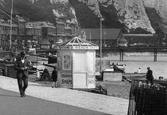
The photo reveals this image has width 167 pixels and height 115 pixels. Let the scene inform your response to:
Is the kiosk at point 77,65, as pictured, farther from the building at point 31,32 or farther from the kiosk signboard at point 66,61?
the building at point 31,32

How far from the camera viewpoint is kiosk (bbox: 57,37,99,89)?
1591 centimetres

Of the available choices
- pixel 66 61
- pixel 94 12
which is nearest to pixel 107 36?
pixel 94 12

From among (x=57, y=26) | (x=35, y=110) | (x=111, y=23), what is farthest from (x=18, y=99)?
(x=111, y=23)

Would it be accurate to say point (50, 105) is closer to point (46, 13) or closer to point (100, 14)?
point (46, 13)

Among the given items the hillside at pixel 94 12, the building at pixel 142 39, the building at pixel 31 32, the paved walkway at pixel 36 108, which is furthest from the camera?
the building at pixel 142 39

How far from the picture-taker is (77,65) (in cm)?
1599

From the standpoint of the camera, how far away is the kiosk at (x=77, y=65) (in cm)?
1591

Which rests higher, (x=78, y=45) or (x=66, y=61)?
(x=78, y=45)

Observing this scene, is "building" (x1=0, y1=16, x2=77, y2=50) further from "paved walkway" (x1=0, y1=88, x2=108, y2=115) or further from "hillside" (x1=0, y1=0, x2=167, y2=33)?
"paved walkway" (x1=0, y1=88, x2=108, y2=115)

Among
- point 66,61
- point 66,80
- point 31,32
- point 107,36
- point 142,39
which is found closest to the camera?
point 66,61

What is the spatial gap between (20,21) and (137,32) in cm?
6846

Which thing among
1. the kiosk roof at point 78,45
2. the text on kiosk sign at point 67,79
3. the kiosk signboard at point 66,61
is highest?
the kiosk roof at point 78,45

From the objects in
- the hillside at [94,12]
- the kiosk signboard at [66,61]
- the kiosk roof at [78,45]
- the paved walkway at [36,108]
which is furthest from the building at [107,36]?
the paved walkway at [36,108]

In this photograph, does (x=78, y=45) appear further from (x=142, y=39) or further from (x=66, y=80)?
(x=142, y=39)
